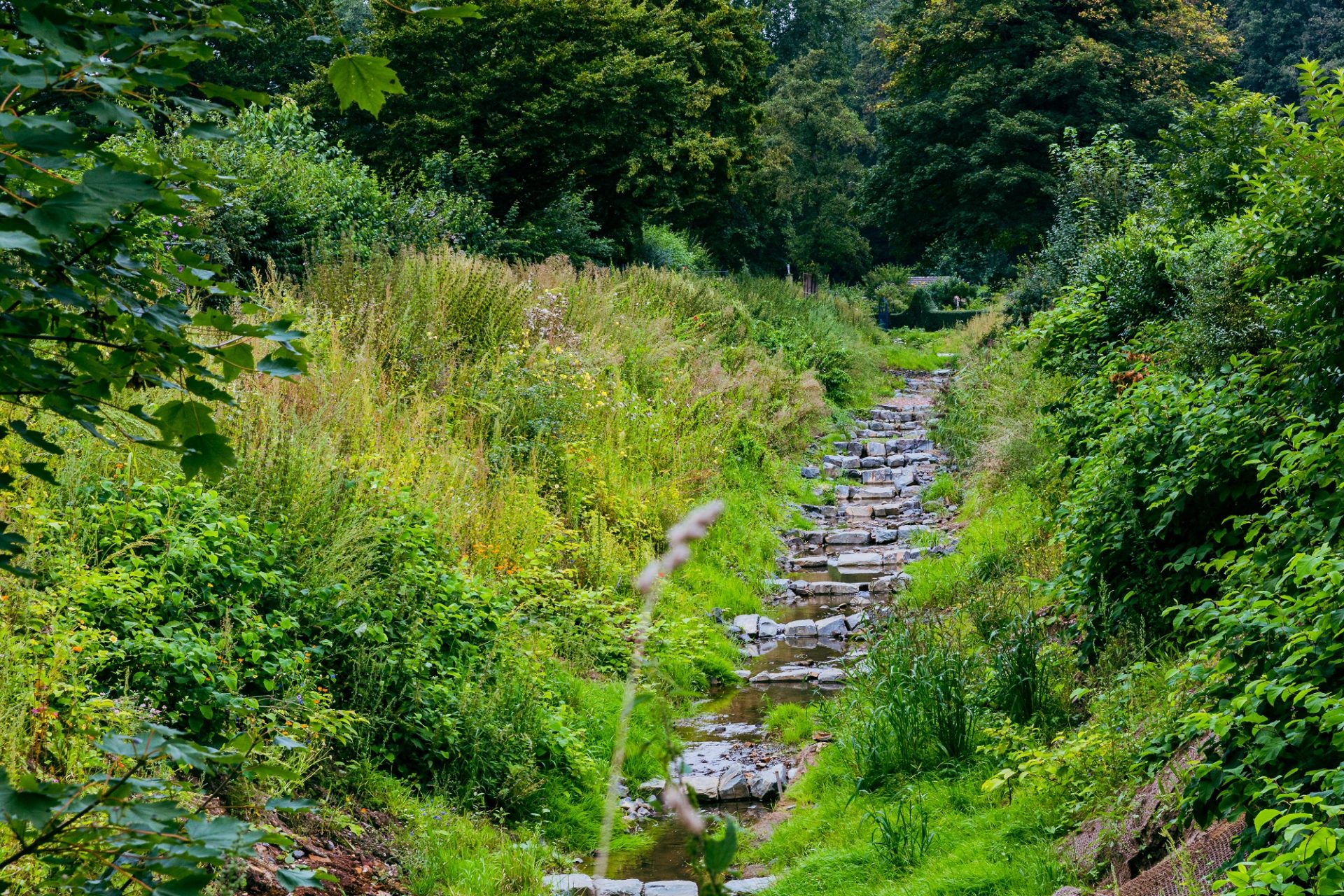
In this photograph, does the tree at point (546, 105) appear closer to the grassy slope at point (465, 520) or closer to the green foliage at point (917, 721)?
the grassy slope at point (465, 520)

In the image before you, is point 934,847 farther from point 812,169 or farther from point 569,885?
point 812,169

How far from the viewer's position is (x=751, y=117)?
2336 centimetres

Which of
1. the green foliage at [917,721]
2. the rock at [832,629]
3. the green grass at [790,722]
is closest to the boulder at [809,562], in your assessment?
the rock at [832,629]

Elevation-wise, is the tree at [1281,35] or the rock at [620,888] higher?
the tree at [1281,35]

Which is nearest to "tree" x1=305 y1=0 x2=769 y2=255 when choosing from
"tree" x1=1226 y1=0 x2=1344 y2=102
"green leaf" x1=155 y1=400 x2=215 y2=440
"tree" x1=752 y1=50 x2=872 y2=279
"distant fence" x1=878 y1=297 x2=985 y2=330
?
"green leaf" x1=155 y1=400 x2=215 y2=440

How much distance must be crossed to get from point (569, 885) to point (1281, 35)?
48227 millimetres

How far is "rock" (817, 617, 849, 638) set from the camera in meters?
8.79

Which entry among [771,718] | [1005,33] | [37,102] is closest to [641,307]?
[771,718]

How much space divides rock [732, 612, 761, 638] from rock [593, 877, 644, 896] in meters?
4.00

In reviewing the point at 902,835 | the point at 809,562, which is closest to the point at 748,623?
the point at 809,562

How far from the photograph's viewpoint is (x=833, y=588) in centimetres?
1005

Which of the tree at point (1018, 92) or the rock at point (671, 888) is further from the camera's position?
the tree at point (1018, 92)

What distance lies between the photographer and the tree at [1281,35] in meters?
40.4

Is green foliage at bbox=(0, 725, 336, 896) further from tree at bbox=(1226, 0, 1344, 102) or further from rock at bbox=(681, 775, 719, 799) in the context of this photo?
tree at bbox=(1226, 0, 1344, 102)
